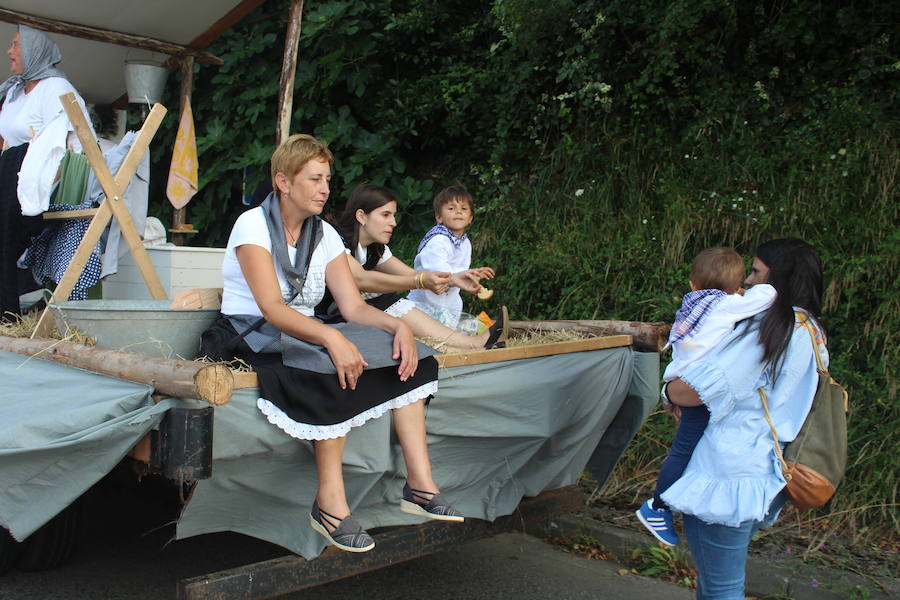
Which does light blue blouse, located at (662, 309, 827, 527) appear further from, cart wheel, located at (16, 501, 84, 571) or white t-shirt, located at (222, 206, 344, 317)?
cart wheel, located at (16, 501, 84, 571)

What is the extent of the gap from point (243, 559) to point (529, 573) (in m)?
1.36

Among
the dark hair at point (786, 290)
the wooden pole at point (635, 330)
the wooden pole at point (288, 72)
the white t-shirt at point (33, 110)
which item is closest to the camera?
the dark hair at point (786, 290)

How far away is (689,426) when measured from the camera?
2.68 metres

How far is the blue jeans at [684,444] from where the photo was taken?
8.70ft

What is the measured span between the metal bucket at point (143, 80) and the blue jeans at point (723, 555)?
4.80 meters

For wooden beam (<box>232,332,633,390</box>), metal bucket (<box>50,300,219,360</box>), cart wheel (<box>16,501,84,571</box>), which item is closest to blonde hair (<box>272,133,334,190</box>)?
metal bucket (<box>50,300,219,360</box>)

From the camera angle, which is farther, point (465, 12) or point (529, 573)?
point (465, 12)

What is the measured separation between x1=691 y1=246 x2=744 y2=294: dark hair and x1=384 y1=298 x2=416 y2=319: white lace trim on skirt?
1465mm

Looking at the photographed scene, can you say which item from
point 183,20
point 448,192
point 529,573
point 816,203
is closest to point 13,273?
point 183,20

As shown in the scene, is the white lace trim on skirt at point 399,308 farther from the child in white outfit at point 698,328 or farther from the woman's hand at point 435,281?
the child in white outfit at point 698,328

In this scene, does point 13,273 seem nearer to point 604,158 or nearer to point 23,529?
point 23,529

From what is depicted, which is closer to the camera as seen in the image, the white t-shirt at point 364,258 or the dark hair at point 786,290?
the dark hair at point 786,290

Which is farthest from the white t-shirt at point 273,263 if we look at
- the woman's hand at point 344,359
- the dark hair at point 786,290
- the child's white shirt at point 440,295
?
the dark hair at point 786,290

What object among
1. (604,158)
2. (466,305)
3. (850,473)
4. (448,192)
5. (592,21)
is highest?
(592,21)
